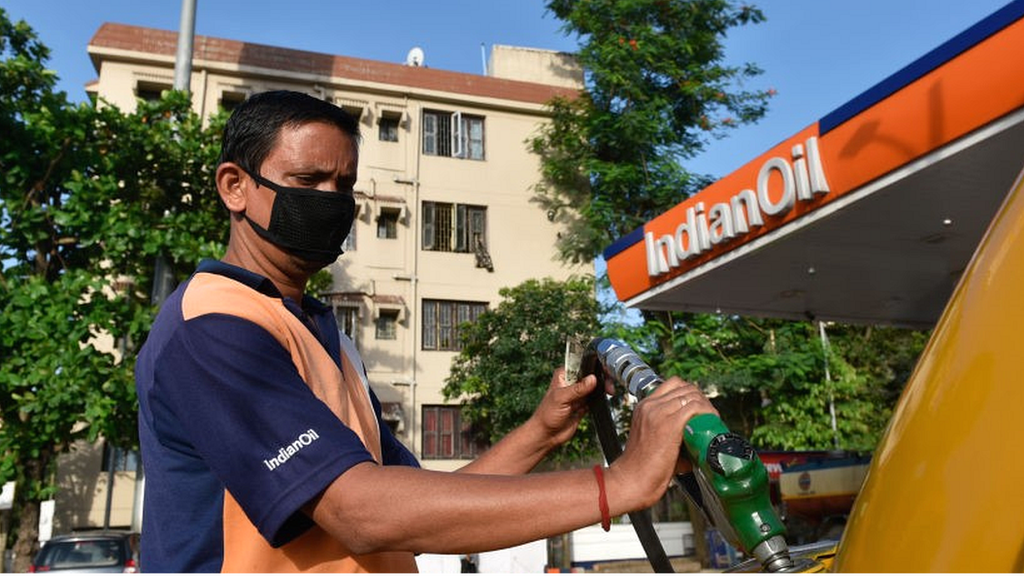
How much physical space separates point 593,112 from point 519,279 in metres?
5.31

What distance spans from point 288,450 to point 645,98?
65.4 feet

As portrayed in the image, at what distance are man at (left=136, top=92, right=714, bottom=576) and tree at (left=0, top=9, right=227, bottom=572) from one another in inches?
405

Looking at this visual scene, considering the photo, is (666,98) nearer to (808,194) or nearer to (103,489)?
(808,194)

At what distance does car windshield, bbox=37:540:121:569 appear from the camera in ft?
35.4

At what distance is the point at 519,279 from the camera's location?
949 inches

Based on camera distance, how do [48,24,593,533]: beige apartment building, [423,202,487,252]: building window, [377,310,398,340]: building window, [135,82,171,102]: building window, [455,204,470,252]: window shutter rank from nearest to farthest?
1. [135,82,171,102]: building window
2. [48,24,593,533]: beige apartment building
3. [377,310,398,340]: building window
4. [423,202,487,252]: building window
5. [455,204,470,252]: window shutter

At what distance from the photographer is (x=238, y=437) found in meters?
1.20

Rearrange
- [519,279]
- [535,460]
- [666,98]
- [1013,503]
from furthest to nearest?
[519,279]
[666,98]
[535,460]
[1013,503]

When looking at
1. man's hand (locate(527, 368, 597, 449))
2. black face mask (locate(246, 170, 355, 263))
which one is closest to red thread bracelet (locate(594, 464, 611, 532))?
man's hand (locate(527, 368, 597, 449))

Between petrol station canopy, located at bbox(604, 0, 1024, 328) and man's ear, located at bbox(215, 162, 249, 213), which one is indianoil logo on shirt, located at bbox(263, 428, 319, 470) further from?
petrol station canopy, located at bbox(604, 0, 1024, 328)

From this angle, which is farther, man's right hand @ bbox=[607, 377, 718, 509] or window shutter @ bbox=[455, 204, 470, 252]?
window shutter @ bbox=[455, 204, 470, 252]

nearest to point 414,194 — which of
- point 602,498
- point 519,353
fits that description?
point 519,353

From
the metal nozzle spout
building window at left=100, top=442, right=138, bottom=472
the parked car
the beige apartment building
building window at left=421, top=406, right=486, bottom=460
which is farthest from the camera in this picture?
building window at left=421, top=406, right=486, bottom=460

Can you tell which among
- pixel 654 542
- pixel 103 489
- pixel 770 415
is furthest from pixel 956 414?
pixel 103 489
